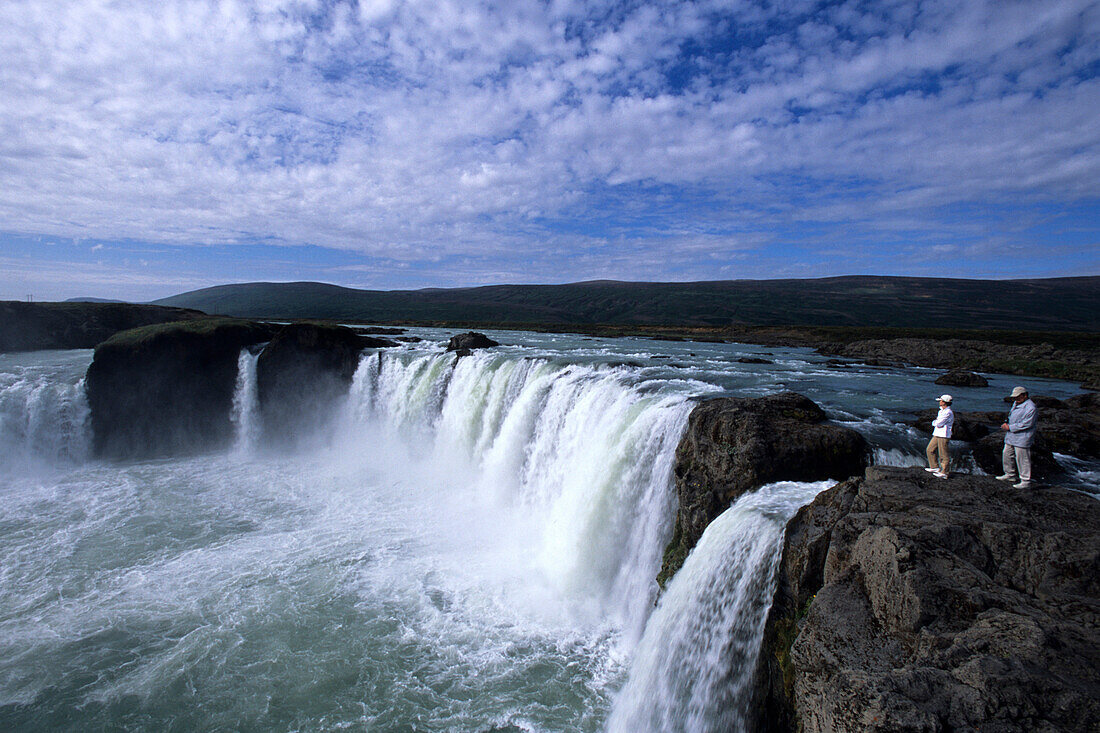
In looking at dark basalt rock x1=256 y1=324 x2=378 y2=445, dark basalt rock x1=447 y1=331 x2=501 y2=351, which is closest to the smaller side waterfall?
dark basalt rock x1=256 y1=324 x2=378 y2=445

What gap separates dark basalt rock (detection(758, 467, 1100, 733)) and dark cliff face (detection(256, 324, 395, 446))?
25432mm

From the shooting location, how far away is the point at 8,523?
17.3m

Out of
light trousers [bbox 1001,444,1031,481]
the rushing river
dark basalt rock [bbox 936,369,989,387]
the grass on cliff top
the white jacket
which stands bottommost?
the rushing river

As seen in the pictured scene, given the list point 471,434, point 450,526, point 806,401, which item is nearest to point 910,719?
point 806,401

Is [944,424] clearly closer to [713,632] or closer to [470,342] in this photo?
[713,632]

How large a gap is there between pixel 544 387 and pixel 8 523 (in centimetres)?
1823

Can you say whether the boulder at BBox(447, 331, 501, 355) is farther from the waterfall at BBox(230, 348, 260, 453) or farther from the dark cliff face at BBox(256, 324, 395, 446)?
the waterfall at BBox(230, 348, 260, 453)

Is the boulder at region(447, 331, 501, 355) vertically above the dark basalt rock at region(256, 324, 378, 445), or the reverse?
the boulder at region(447, 331, 501, 355)

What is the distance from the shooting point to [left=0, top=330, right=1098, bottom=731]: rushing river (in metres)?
8.88

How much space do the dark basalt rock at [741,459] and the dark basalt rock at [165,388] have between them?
26.2 meters

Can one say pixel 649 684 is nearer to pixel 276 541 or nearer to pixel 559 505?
pixel 559 505

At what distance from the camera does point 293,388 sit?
2769 cm

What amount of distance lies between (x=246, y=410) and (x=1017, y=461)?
30317 mm

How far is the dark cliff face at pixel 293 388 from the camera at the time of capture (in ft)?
90.5
